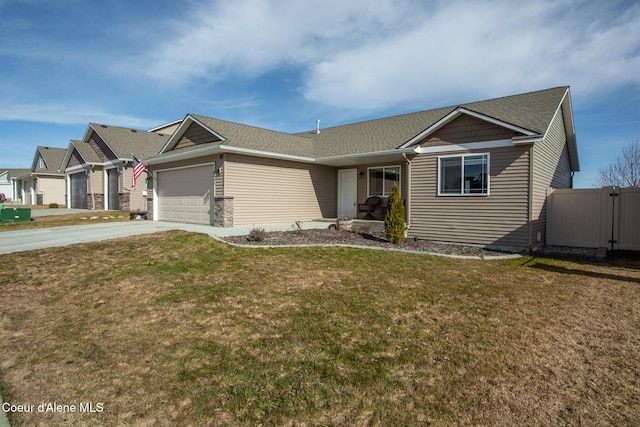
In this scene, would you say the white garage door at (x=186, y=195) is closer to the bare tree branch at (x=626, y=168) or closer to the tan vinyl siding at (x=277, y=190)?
the tan vinyl siding at (x=277, y=190)

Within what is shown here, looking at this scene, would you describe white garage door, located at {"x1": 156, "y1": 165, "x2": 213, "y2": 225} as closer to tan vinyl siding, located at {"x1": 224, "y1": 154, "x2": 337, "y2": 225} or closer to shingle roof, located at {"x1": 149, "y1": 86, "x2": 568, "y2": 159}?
shingle roof, located at {"x1": 149, "y1": 86, "x2": 568, "y2": 159}

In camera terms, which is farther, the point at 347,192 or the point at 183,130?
the point at 347,192

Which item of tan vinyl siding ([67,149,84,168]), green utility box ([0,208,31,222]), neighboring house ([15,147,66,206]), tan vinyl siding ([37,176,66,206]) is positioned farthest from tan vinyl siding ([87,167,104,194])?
tan vinyl siding ([37,176,66,206])

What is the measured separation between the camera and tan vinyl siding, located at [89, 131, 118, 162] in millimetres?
22250

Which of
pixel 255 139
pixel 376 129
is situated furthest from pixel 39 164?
pixel 376 129

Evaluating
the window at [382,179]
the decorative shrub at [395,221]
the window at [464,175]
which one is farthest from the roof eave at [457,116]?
the window at [382,179]

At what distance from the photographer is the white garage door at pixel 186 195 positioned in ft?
Answer: 45.2

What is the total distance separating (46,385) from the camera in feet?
10.1

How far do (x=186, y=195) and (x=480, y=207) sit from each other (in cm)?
1161

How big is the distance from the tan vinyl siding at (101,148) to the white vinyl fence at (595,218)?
75.6 feet

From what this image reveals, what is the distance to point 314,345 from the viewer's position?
3.85 meters

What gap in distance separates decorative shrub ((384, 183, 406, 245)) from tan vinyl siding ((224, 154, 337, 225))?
5729 millimetres

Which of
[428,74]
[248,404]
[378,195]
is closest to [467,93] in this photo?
[428,74]

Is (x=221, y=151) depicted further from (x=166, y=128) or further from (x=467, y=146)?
(x=166, y=128)
